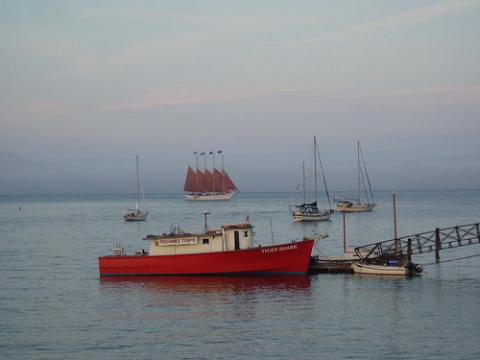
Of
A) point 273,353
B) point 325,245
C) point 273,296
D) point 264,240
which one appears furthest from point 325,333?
point 264,240

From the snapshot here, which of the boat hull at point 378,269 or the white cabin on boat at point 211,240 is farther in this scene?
the boat hull at point 378,269

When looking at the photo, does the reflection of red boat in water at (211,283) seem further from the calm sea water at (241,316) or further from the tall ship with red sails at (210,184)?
the tall ship with red sails at (210,184)

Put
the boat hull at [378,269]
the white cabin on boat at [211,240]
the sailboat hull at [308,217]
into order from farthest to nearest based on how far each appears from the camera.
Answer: the sailboat hull at [308,217] < the boat hull at [378,269] < the white cabin on boat at [211,240]

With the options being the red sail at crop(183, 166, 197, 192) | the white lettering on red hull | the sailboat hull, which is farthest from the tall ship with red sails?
the white lettering on red hull

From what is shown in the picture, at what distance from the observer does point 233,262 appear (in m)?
40.6

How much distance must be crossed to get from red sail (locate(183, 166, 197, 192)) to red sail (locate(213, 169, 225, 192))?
523cm

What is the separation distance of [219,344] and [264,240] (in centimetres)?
4736

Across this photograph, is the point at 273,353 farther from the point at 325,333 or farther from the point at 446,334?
the point at 446,334

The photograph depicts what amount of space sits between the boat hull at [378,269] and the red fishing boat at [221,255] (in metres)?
2.93

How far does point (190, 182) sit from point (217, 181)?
707 centimetres

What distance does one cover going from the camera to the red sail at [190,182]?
621 feet

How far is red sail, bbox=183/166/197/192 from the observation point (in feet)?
621

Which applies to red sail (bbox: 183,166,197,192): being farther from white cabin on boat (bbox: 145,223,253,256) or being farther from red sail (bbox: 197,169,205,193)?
white cabin on boat (bbox: 145,223,253,256)

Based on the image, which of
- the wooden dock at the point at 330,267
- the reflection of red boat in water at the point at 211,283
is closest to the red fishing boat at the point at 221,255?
the reflection of red boat in water at the point at 211,283
